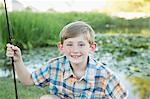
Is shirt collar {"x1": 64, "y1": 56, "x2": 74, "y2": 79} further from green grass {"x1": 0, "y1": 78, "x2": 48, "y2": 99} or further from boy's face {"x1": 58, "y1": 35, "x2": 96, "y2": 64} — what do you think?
green grass {"x1": 0, "y1": 78, "x2": 48, "y2": 99}

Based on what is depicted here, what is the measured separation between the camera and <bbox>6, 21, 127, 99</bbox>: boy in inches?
113

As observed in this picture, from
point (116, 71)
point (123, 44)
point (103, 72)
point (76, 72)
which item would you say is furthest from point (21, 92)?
point (123, 44)

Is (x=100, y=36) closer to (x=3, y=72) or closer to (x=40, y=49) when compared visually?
(x=40, y=49)

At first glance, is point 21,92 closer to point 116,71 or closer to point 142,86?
point 142,86

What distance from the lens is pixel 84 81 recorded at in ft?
9.68

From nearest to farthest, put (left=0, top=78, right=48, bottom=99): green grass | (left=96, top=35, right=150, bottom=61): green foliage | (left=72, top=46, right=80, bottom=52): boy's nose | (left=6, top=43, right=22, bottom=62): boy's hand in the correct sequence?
(left=6, top=43, right=22, bottom=62): boy's hand, (left=72, top=46, right=80, bottom=52): boy's nose, (left=0, top=78, right=48, bottom=99): green grass, (left=96, top=35, right=150, bottom=61): green foliage

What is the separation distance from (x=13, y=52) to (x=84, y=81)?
522mm

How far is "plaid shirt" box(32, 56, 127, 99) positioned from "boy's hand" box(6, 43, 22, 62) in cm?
22

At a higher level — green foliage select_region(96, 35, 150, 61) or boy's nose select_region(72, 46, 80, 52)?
boy's nose select_region(72, 46, 80, 52)

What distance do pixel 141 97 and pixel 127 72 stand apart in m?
1.52

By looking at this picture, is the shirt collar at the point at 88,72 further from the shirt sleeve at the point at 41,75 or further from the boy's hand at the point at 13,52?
the boy's hand at the point at 13,52

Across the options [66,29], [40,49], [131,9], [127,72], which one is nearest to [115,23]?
[131,9]

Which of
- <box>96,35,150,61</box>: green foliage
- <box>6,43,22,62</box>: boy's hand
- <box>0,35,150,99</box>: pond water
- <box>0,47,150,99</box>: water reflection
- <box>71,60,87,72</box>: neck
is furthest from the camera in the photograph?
<box>96,35,150,61</box>: green foliage

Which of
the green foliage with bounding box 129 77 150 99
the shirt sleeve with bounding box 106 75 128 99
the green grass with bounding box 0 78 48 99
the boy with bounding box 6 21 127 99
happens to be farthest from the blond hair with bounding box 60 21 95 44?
the green foliage with bounding box 129 77 150 99
